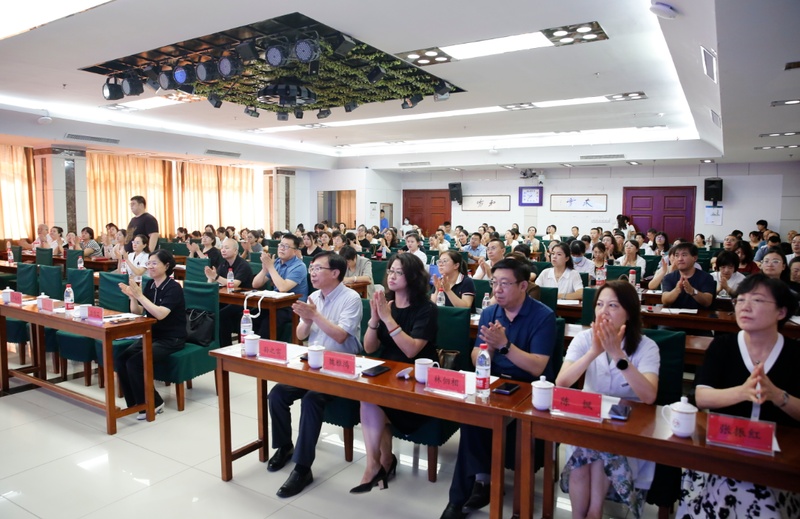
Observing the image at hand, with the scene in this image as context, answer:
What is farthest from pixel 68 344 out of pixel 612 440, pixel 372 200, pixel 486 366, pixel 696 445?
pixel 372 200

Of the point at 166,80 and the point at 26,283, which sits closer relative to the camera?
the point at 26,283

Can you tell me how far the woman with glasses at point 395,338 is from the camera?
8.46 feet

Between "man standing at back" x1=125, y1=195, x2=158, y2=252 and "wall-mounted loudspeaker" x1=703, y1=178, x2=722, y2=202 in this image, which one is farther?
"wall-mounted loudspeaker" x1=703, y1=178, x2=722, y2=202

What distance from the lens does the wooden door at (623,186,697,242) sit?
1222 cm

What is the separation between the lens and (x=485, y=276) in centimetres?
529

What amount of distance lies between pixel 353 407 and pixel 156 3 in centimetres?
344

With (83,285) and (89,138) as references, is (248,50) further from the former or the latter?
(89,138)

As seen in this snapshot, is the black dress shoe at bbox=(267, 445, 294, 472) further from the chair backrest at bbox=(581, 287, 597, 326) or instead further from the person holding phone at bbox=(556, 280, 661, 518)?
the chair backrest at bbox=(581, 287, 597, 326)

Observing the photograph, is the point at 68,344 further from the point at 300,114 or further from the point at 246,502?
the point at 300,114

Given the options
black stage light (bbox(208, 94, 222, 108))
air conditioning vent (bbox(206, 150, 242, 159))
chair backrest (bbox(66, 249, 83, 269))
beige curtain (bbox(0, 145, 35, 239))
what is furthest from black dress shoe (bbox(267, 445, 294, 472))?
beige curtain (bbox(0, 145, 35, 239))

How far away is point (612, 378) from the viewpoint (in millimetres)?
2137

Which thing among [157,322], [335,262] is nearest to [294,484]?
[335,262]

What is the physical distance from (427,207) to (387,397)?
525 inches

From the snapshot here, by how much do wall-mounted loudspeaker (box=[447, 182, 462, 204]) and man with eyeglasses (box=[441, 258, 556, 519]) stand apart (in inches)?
478
